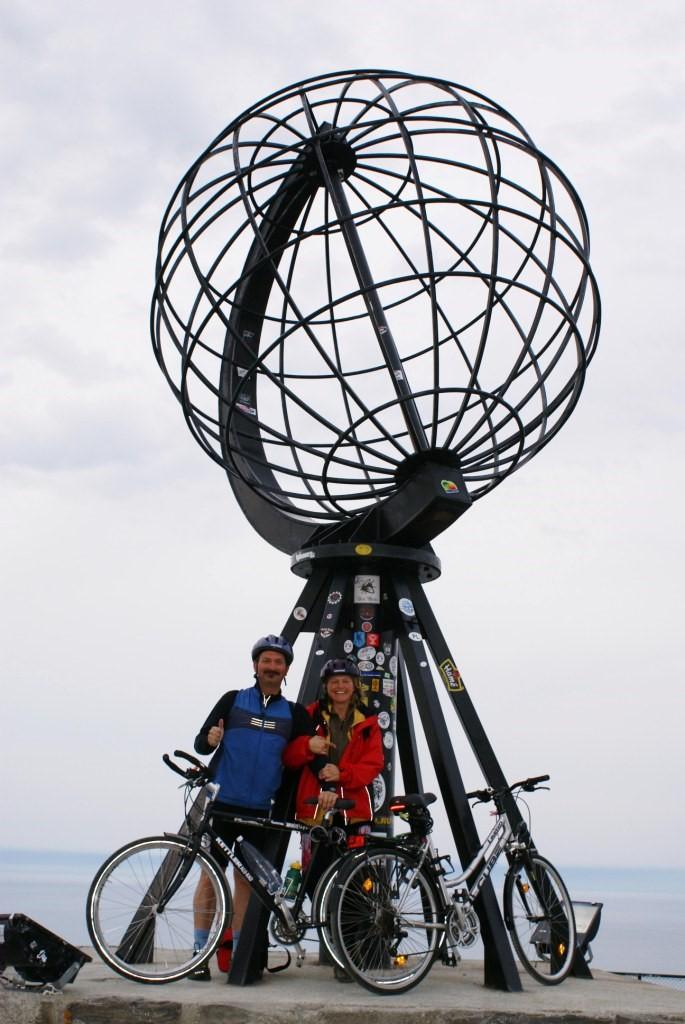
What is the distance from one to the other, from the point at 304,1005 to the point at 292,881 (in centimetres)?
107

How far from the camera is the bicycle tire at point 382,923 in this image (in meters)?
5.48

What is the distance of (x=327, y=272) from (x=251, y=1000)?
625 centimetres

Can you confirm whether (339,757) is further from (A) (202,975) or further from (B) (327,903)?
(A) (202,975)

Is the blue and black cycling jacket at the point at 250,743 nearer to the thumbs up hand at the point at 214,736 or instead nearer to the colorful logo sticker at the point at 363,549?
the thumbs up hand at the point at 214,736

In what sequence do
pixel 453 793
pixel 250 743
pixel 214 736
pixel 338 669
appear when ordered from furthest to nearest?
pixel 453 793, pixel 338 669, pixel 250 743, pixel 214 736

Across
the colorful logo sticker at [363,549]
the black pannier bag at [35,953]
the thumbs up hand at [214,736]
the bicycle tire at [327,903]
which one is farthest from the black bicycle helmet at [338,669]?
the black pannier bag at [35,953]

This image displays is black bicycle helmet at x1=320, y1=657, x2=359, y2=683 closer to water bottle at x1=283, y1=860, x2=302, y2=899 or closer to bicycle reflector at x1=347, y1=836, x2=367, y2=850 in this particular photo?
bicycle reflector at x1=347, y1=836, x2=367, y2=850

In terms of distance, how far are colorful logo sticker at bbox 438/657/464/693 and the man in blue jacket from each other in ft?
4.19

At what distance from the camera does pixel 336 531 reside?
7.65 metres

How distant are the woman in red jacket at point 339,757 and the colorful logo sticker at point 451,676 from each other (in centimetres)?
99

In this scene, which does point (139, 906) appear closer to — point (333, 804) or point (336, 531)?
point (333, 804)

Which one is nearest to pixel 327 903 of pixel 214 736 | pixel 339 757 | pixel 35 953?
pixel 339 757

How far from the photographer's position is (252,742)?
6.09 meters

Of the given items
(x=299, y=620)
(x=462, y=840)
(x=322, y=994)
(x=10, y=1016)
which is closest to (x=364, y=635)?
(x=299, y=620)
